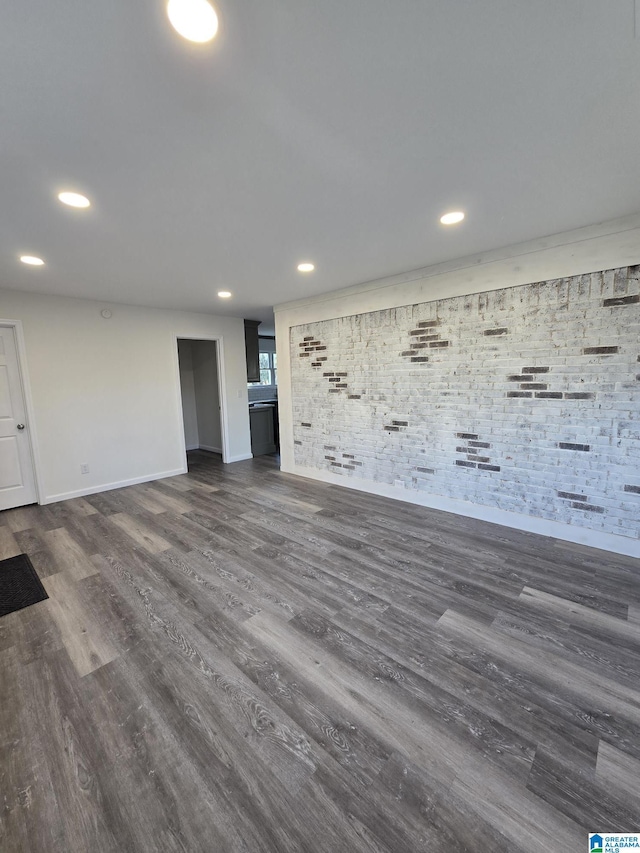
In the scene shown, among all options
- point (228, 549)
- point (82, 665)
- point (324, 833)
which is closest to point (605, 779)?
point (324, 833)

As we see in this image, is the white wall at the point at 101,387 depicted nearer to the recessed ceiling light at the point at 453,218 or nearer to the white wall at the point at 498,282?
the white wall at the point at 498,282

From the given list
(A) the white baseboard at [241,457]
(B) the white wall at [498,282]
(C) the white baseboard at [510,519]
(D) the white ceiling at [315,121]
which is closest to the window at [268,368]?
(A) the white baseboard at [241,457]

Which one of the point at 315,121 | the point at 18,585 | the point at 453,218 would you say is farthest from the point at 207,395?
the point at 315,121

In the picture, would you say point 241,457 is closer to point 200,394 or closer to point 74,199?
point 200,394

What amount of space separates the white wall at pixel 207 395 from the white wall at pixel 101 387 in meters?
0.99

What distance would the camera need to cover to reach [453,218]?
240cm

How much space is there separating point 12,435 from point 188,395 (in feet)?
10.6

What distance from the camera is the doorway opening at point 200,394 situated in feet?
21.7

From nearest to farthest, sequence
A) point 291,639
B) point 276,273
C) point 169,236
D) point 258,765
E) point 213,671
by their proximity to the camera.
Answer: point 258,765
point 213,671
point 291,639
point 169,236
point 276,273

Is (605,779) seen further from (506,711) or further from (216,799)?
(216,799)

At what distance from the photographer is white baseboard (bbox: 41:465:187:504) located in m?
4.32

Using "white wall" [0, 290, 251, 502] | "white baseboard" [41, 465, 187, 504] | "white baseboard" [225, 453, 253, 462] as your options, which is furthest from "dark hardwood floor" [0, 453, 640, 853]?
"white baseboard" [225, 453, 253, 462]

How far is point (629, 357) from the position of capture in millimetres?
2580

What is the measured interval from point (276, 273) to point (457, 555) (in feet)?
10.3
